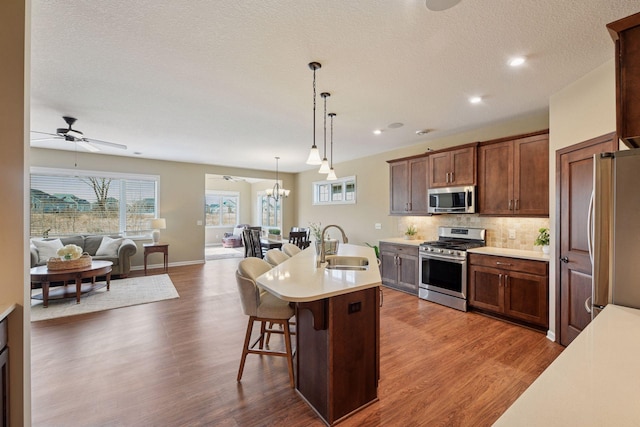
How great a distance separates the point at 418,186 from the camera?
15.8 feet

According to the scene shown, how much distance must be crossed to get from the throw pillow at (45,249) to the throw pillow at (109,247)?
0.65 metres

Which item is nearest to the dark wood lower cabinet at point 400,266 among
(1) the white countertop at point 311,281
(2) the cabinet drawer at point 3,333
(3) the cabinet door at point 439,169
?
(3) the cabinet door at point 439,169

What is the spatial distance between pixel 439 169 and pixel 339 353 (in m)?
3.62

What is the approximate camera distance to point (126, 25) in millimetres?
1941

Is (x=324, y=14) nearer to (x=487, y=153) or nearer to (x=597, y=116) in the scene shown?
(x=597, y=116)

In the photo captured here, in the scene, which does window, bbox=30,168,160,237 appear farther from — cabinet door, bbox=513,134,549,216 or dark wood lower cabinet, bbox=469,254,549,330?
cabinet door, bbox=513,134,549,216

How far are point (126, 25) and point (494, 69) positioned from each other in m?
3.06

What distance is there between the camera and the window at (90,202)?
559cm

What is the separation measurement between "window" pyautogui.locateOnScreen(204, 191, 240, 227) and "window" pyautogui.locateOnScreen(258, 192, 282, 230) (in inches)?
47.0

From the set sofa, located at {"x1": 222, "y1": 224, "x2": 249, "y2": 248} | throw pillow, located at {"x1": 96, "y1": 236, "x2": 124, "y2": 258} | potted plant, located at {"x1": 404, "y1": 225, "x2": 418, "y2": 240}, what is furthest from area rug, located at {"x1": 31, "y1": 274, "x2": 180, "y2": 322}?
sofa, located at {"x1": 222, "y1": 224, "x2": 249, "y2": 248}

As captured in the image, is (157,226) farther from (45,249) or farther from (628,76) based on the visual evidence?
(628,76)

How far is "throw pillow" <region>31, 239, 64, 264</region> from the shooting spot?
493cm

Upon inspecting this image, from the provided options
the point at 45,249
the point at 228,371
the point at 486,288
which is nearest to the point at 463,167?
the point at 486,288

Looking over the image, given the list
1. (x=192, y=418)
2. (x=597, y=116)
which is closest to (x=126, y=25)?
(x=192, y=418)
